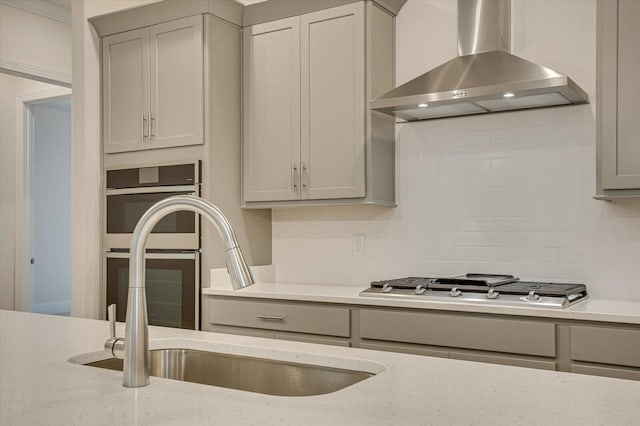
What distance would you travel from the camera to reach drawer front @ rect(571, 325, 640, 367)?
2.52 metres

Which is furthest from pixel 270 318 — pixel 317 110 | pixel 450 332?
pixel 317 110

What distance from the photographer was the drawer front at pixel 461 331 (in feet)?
8.95

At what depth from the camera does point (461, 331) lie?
2.91m

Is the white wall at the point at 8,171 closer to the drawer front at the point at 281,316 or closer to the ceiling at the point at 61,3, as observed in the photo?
the ceiling at the point at 61,3

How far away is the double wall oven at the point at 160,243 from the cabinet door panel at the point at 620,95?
225 cm

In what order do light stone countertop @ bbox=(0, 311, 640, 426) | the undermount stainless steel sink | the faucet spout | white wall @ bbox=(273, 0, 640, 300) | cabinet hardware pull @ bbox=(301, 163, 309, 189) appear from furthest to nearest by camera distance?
cabinet hardware pull @ bbox=(301, 163, 309, 189) < white wall @ bbox=(273, 0, 640, 300) < the undermount stainless steel sink < the faucet spout < light stone countertop @ bbox=(0, 311, 640, 426)

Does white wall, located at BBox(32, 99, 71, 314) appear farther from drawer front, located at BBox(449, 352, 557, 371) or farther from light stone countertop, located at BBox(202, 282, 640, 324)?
drawer front, located at BBox(449, 352, 557, 371)

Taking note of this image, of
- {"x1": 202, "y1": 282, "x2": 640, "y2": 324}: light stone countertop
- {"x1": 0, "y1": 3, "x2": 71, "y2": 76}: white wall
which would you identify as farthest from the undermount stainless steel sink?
{"x1": 0, "y1": 3, "x2": 71, "y2": 76}: white wall

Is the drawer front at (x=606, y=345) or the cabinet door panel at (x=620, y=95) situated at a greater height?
the cabinet door panel at (x=620, y=95)

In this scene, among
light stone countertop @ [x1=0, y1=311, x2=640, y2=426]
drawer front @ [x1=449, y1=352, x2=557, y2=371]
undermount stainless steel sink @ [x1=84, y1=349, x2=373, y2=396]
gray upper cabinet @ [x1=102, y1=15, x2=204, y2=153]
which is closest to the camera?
light stone countertop @ [x1=0, y1=311, x2=640, y2=426]

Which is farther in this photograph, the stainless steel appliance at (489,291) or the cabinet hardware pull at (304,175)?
the cabinet hardware pull at (304,175)

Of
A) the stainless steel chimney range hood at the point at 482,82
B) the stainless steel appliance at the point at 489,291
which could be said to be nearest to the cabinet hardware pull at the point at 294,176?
the stainless steel chimney range hood at the point at 482,82

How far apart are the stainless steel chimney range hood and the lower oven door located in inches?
59.2

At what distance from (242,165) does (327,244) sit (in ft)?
2.41
